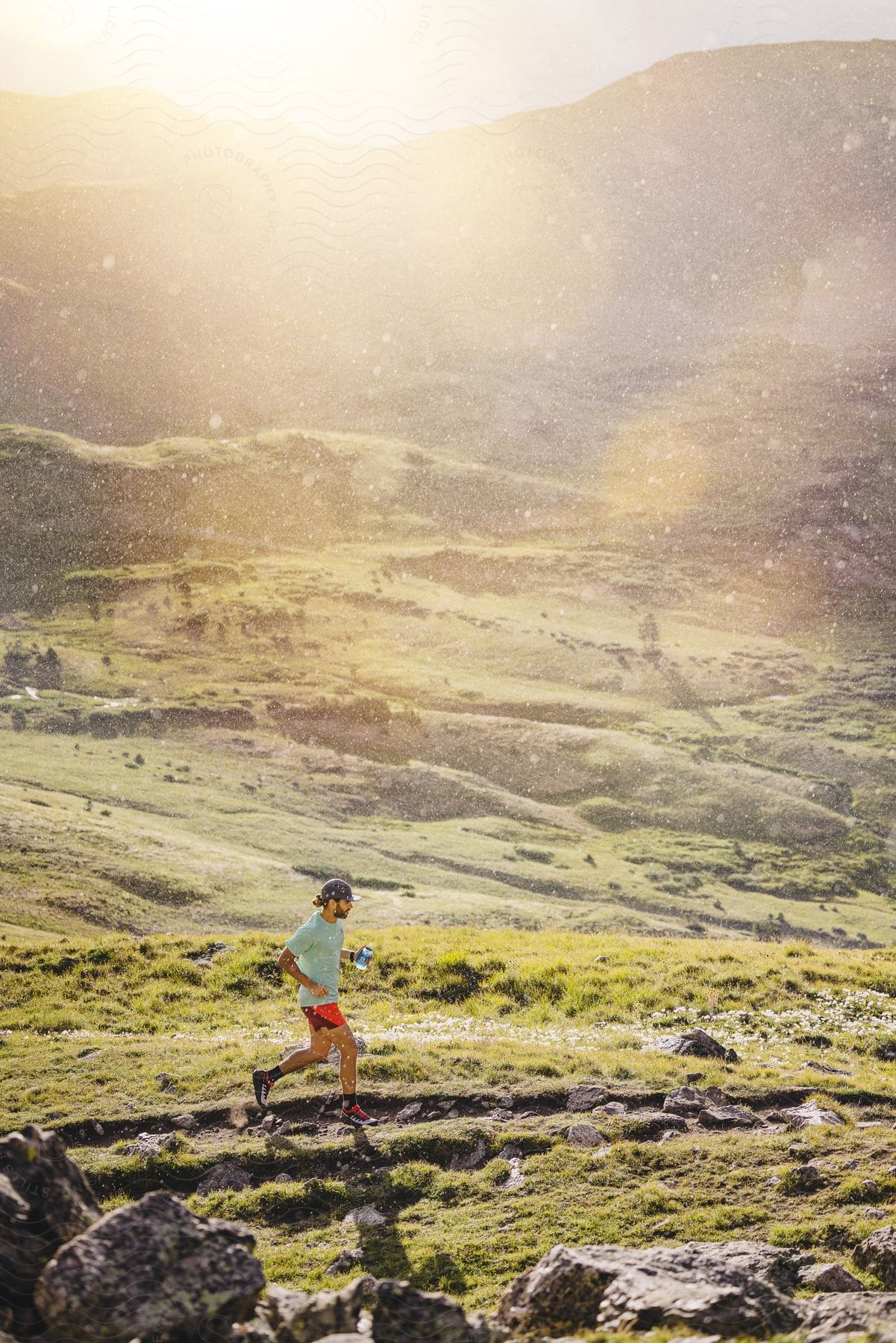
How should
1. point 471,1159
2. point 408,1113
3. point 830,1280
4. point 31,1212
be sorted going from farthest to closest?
1. point 408,1113
2. point 471,1159
3. point 830,1280
4. point 31,1212

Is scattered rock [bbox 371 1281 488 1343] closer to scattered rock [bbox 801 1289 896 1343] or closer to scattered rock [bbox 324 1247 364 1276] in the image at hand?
scattered rock [bbox 801 1289 896 1343]

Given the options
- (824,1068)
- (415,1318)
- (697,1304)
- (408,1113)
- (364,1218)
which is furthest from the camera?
(824,1068)

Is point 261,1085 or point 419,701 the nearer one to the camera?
point 261,1085

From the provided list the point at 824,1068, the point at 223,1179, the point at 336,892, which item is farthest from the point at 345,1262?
the point at 824,1068

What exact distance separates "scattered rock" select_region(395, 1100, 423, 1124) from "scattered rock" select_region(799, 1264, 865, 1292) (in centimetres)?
665

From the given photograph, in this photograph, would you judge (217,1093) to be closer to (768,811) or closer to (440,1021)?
(440,1021)

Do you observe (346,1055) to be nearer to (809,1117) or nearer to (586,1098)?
(586,1098)

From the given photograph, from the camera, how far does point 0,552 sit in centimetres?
14412

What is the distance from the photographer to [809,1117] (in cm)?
1441

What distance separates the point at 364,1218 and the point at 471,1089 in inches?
171

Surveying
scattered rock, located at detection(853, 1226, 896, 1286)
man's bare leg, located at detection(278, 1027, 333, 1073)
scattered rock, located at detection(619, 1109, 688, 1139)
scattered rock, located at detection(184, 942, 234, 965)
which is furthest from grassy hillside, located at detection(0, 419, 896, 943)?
scattered rock, located at detection(853, 1226, 896, 1286)

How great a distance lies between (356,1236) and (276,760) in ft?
254

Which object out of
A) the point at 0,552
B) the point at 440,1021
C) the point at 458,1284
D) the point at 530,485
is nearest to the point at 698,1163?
the point at 458,1284

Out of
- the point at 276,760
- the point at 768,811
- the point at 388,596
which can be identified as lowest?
the point at 768,811
